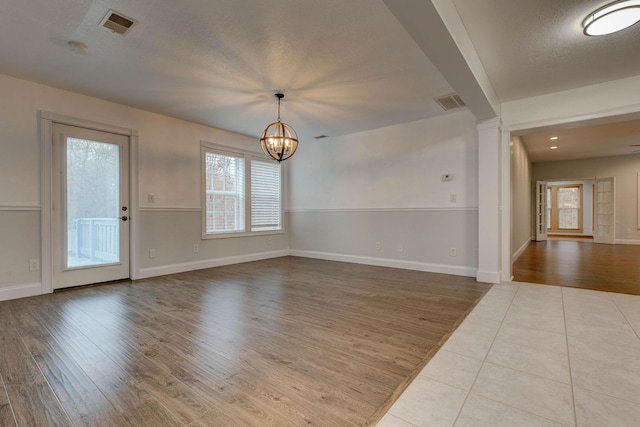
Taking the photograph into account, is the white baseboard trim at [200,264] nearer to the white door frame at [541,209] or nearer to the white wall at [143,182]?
the white wall at [143,182]

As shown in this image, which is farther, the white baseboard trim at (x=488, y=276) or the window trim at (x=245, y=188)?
the window trim at (x=245, y=188)

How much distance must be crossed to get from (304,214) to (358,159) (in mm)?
1704

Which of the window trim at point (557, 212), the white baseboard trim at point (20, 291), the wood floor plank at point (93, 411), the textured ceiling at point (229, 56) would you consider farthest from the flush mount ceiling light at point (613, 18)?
the window trim at point (557, 212)

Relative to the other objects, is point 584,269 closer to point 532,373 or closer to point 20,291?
point 532,373

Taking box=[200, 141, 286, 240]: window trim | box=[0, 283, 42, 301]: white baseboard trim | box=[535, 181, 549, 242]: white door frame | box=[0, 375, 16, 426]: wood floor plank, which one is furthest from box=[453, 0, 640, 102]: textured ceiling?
box=[535, 181, 549, 242]: white door frame

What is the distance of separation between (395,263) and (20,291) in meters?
5.02

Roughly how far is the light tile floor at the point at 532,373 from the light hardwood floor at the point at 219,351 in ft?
0.53

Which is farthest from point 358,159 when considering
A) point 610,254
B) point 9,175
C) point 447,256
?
point 610,254

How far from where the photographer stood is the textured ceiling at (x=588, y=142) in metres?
5.39

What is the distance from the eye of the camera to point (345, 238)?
5.71 m

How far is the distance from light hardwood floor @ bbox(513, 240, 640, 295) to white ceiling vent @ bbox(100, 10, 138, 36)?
5.18m

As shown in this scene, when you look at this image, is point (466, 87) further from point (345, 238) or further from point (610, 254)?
point (610, 254)

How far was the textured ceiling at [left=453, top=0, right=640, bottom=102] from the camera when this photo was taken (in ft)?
7.06

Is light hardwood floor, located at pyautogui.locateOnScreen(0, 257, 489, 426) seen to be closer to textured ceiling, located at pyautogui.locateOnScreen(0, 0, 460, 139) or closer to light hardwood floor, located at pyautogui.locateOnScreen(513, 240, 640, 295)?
light hardwood floor, located at pyautogui.locateOnScreen(513, 240, 640, 295)
